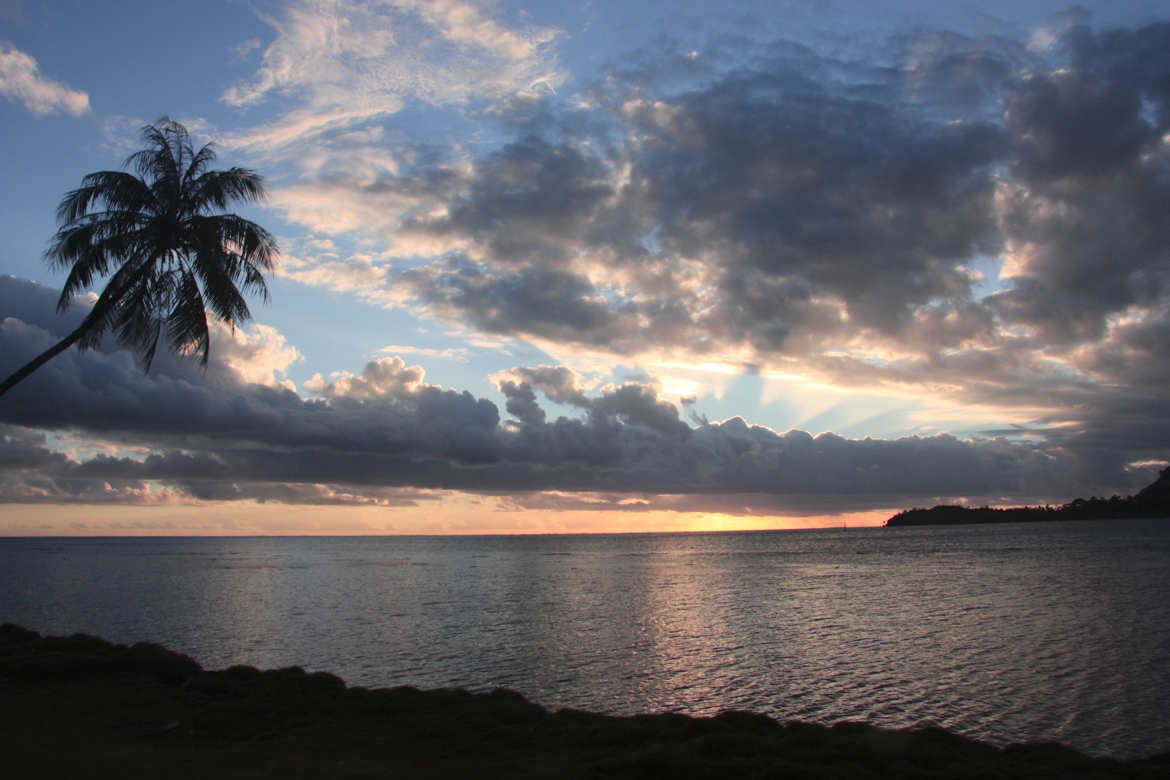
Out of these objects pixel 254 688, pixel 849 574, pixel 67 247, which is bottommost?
pixel 849 574

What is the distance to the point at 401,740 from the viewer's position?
1441 centimetres

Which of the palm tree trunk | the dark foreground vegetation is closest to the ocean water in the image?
the dark foreground vegetation

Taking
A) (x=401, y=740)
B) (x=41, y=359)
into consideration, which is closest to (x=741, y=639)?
(x=401, y=740)

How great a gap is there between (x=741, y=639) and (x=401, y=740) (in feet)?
91.7

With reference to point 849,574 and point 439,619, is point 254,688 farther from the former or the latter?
point 849,574

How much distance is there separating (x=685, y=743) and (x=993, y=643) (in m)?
29.3

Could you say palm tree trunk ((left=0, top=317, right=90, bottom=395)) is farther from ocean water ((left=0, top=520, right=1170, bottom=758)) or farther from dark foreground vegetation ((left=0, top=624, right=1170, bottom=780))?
ocean water ((left=0, top=520, right=1170, bottom=758))

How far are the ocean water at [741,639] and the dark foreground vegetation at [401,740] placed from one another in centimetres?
830

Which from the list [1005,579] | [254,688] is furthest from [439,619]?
[1005,579]

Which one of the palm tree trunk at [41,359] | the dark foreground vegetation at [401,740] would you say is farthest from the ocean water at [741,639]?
the palm tree trunk at [41,359]

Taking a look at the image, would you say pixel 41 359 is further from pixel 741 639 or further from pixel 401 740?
pixel 741 639

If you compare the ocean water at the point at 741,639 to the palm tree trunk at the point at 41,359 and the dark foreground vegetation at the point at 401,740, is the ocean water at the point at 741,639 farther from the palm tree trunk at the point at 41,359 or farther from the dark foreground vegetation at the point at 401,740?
the palm tree trunk at the point at 41,359

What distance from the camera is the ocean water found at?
2428cm

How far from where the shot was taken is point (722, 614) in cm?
4981
